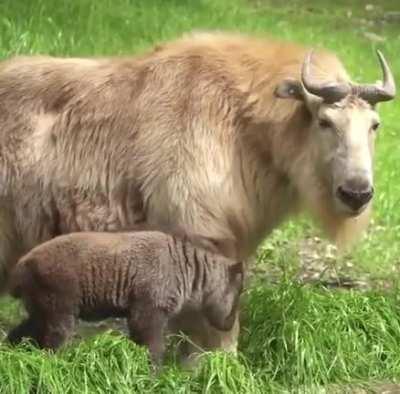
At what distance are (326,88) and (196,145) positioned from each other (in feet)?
2.55

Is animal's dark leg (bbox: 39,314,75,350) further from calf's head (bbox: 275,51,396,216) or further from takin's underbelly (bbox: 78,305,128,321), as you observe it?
calf's head (bbox: 275,51,396,216)

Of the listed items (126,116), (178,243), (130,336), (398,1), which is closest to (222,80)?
(126,116)

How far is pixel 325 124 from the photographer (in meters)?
7.16

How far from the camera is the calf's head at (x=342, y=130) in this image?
6.99 m

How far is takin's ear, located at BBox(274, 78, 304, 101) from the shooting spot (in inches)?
284

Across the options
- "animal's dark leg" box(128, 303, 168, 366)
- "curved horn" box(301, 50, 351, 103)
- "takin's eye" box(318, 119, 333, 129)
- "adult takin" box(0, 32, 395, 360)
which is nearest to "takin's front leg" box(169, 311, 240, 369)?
"adult takin" box(0, 32, 395, 360)

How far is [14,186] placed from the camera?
7.67 m

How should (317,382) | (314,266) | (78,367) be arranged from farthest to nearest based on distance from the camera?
1. (314,266)
2. (317,382)
3. (78,367)

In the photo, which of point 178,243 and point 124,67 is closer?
point 178,243

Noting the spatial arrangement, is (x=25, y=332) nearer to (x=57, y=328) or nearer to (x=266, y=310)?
(x=57, y=328)

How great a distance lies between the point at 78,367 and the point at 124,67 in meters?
1.95

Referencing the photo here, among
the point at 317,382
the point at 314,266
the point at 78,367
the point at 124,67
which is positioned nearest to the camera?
the point at 78,367

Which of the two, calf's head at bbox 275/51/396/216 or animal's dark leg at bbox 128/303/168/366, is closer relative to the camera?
animal's dark leg at bbox 128/303/168/366

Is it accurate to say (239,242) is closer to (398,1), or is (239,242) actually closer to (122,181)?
(122,181)
